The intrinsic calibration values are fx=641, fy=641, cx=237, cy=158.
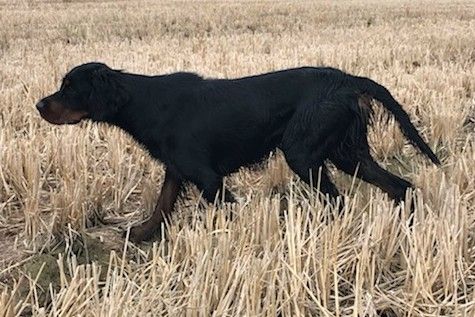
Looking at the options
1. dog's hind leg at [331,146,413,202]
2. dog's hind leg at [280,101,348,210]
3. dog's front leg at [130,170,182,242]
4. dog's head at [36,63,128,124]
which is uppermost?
dog's head at [36,63,128,124]

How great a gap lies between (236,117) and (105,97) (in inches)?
28.9

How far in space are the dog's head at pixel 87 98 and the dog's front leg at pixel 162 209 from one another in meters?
0.49

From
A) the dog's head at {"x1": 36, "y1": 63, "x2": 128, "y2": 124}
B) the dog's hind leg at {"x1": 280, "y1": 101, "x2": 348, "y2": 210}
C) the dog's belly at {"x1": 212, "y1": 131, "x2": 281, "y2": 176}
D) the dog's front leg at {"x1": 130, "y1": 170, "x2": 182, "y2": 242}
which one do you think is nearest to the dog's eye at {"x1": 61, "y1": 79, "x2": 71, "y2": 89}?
the dog's head at {"x1": 36, "y1": 63, "x2": 128, "y2": 124}

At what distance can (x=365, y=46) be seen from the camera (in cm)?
1012

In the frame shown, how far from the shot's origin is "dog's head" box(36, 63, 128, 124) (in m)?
3.54

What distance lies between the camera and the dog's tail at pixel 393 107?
11.9 ft

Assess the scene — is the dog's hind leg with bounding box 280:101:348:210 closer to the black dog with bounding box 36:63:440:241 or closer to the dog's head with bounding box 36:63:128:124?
the black dog with bounding box 36:63:440:241

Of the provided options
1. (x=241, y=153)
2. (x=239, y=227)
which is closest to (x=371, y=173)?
(x=241, y=153)

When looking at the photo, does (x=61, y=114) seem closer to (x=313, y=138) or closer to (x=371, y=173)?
(x=313, y=138)

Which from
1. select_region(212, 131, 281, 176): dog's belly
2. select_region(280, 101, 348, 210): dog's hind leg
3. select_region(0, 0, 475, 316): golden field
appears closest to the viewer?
select_region(0, 0, 475, 316): golden field

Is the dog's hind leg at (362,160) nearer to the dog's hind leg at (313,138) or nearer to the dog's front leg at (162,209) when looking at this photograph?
the dog's hind leg at (313,138)

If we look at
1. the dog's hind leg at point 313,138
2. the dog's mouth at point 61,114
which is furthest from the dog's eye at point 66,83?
the dog's hind leg at point 313,138

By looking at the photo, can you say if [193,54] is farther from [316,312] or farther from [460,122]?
[316,312]

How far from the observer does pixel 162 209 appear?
3.54 metres
